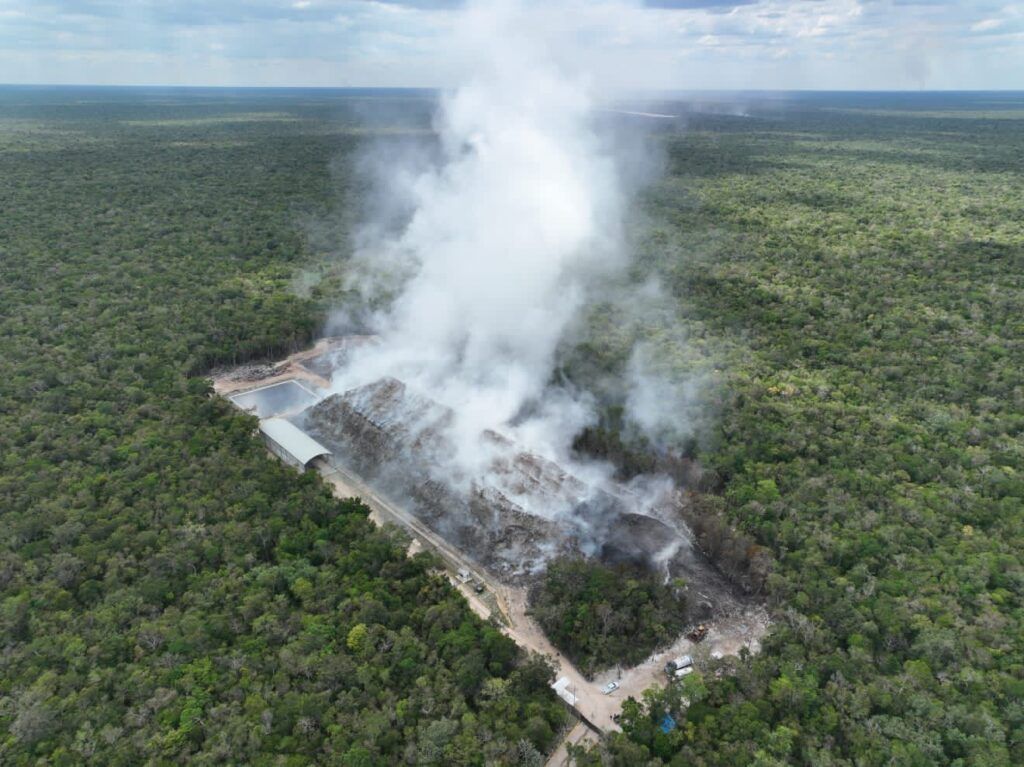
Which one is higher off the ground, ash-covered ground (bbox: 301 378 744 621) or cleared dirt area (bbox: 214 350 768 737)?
ash-covered ground (bbox: 301 378 744 621)

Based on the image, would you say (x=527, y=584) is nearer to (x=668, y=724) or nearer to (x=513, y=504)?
(x=513, y=504)

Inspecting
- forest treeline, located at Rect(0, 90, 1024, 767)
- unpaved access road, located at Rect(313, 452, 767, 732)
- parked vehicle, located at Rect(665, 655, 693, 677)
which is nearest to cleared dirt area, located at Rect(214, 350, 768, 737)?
unpaved access road, located at Rect(313, 452, 767, 732)

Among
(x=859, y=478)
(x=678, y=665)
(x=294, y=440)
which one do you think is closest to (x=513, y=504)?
(x=678, y=665)

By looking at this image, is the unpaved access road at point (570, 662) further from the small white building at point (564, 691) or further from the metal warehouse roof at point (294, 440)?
the metal warehouse roof at point (294, 440)

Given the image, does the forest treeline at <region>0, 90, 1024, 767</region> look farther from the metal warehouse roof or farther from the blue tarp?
the metal warehouse roof

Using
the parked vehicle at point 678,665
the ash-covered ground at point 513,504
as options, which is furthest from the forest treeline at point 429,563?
the ash-covered ground at point 513,504

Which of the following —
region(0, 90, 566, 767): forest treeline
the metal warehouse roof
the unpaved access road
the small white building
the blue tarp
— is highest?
region(0, 90, 566, 767): forest treeline

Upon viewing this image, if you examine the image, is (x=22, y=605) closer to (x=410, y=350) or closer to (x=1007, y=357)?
(x=410, y=350)
